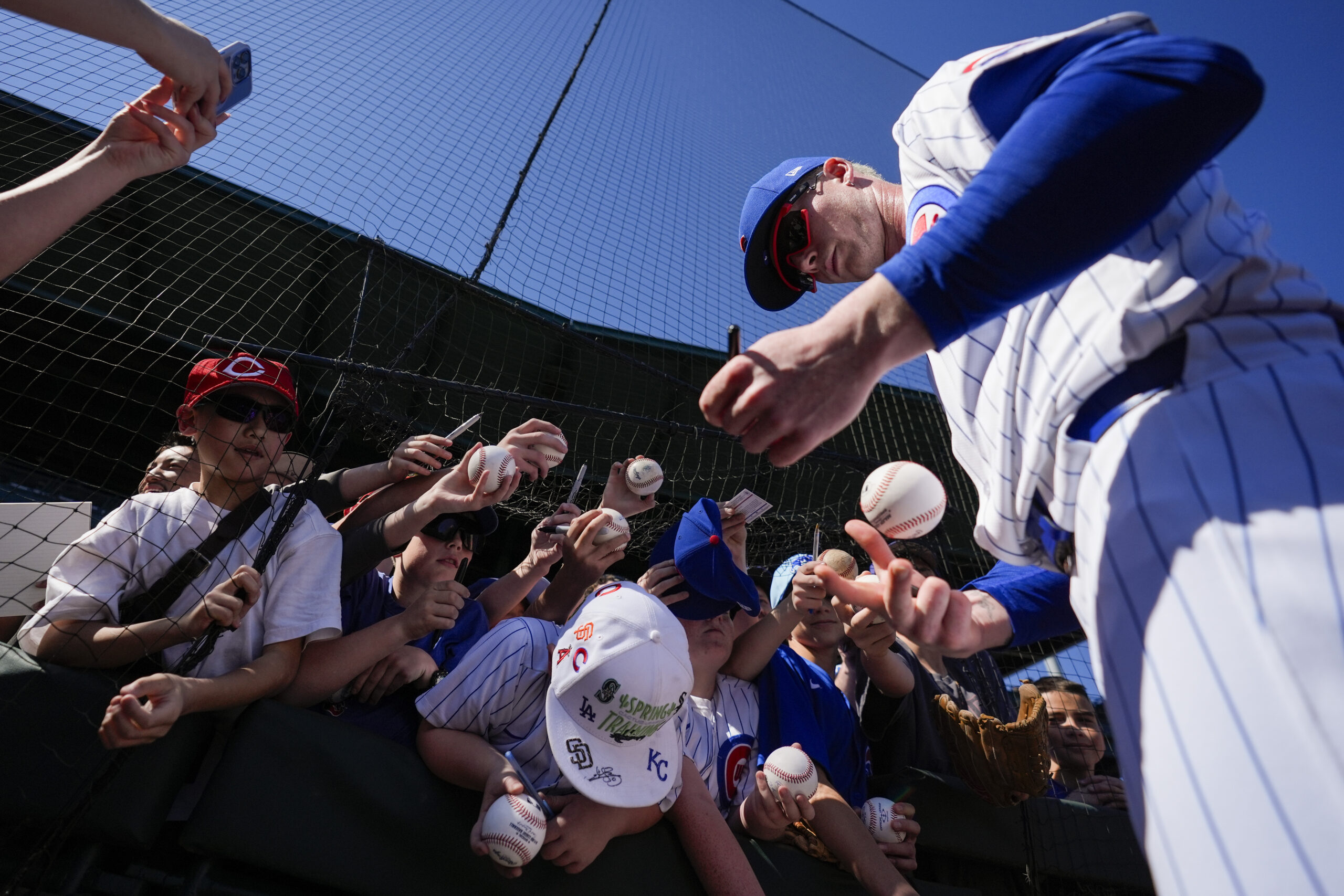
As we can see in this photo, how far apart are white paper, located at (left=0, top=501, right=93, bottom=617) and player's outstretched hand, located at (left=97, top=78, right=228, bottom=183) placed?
1.00 m

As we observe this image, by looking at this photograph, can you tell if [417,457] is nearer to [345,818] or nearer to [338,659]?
[338,659]

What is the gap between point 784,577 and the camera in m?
3.24

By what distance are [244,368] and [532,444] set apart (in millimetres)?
856

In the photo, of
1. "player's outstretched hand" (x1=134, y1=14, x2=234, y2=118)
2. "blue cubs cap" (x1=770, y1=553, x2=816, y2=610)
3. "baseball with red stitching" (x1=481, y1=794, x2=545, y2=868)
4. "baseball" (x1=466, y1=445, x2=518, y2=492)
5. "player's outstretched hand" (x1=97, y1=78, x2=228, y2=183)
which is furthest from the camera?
"blue cubs cap" (x1=770, y1=553, x2=816, y2=610)

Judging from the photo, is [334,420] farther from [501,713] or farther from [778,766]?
[778,766]

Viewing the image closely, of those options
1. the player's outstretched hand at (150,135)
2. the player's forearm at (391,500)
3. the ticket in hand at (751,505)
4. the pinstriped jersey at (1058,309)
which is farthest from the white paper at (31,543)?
the pinstriped jersey at (1058,309)

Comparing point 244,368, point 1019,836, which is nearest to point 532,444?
point 244,368

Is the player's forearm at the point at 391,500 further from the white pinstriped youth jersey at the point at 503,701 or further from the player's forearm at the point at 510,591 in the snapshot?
the white pinstriped youth jersey at the point at 503,701

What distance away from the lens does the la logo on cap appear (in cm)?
223

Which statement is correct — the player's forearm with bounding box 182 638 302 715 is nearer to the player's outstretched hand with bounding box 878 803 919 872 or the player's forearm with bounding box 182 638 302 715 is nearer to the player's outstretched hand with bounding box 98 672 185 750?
the player's outstretched hand with bounding box 98 672 185 750

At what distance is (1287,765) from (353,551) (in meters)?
2.30

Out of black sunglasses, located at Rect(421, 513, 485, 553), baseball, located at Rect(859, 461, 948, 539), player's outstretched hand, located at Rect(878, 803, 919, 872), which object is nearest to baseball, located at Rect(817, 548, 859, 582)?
baseball, located at Rect(859, 461, 948, 539)

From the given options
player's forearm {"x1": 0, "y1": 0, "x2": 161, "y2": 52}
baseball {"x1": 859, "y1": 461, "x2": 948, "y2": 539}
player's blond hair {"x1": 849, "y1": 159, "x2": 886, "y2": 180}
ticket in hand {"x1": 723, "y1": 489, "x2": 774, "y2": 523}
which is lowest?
ticket in hand {"x1": 723, "y1": 489, "x2": 774, "y2": 523}

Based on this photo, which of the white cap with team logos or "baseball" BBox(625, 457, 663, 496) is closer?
the white cap with team logos
